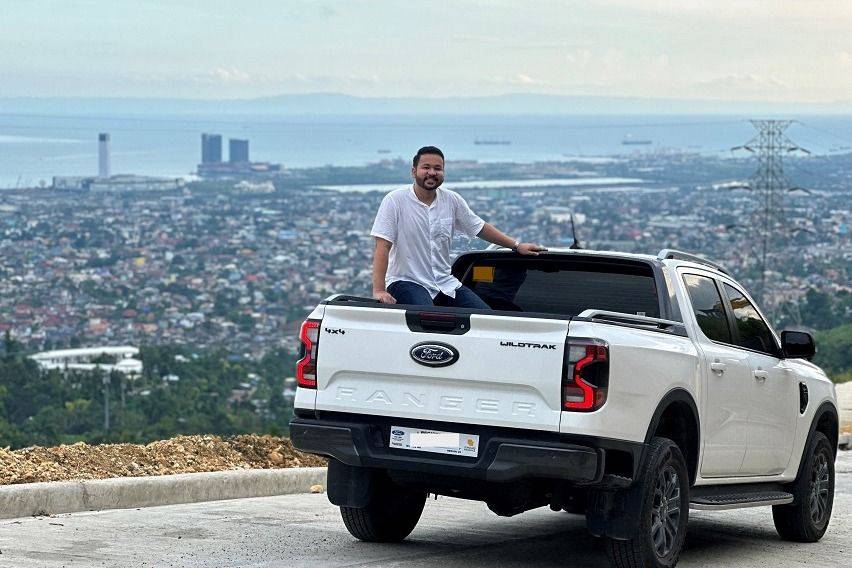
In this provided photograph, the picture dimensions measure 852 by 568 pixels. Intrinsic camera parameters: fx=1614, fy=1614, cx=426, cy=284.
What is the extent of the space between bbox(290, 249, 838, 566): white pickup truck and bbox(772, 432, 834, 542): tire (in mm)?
698

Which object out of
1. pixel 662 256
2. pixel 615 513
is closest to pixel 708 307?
pixel 662 256

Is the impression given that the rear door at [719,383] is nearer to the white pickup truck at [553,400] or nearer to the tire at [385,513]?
the white pickup truck at [553,400]

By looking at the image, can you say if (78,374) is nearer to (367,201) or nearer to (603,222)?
(603,222)

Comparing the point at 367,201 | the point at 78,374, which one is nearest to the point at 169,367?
the point at 78,374

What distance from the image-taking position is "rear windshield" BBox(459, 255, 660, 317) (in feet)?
30.9

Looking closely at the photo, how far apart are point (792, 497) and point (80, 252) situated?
129 metres

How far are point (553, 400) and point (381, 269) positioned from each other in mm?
1793

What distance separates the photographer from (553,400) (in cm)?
786

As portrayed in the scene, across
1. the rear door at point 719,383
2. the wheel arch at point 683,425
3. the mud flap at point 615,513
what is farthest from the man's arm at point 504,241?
the mud flap at point 615,513

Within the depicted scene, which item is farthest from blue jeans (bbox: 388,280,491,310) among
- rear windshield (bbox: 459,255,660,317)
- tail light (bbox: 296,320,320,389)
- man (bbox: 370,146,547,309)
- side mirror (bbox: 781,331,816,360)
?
side mirror (bbox: 781,331,816,360)

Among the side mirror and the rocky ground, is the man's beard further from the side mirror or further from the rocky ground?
the rocky ground

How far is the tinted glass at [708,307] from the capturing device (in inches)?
369

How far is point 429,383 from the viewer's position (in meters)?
8.23

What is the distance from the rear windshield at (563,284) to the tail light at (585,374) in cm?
142
